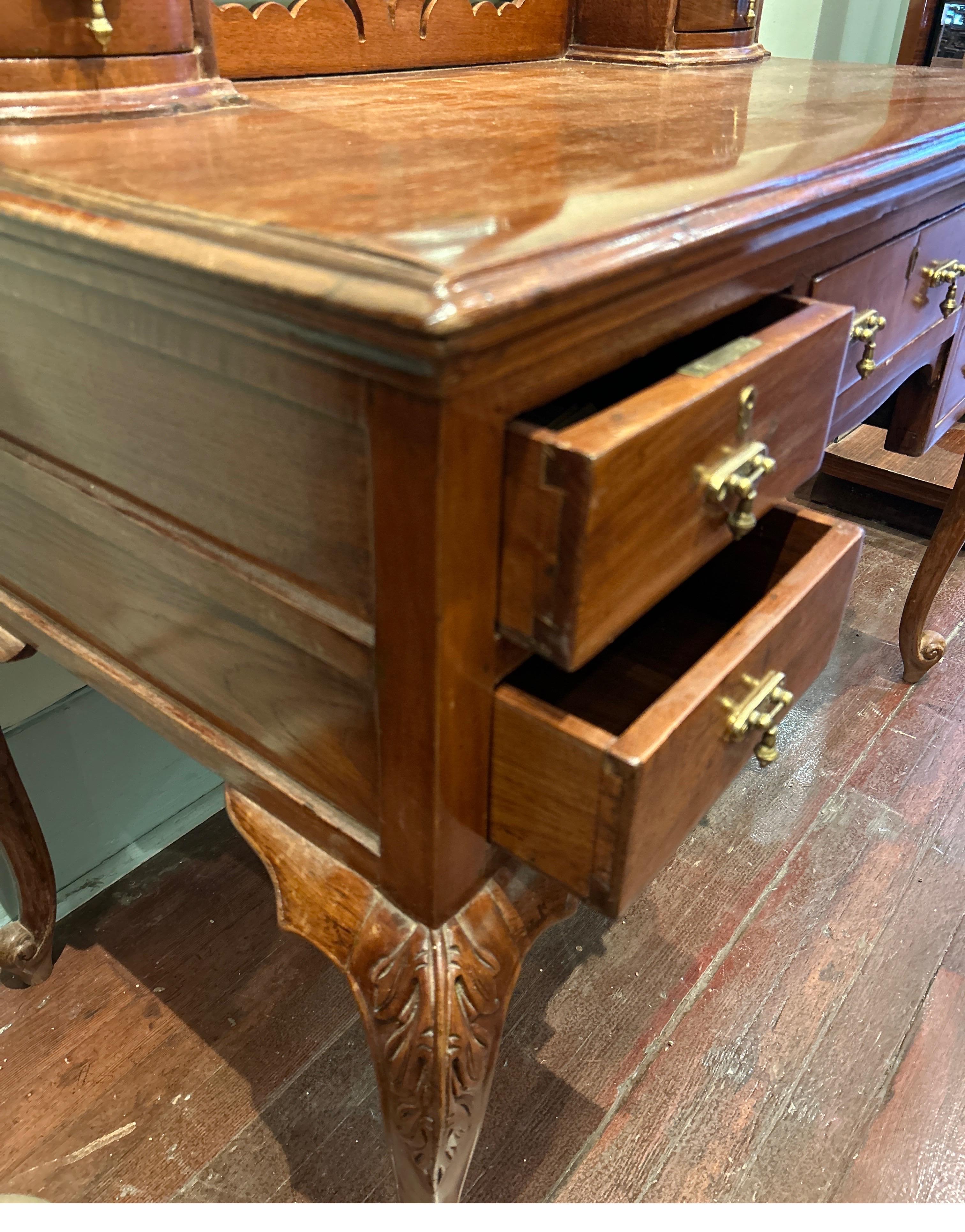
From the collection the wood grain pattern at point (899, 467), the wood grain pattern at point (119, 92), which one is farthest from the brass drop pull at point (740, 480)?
the wood grain pattern at point (899, 467)

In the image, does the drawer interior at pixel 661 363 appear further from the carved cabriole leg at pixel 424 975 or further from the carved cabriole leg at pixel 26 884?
the carved cabriole leg at pixel 26 884

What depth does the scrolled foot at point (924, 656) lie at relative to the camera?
1.30m

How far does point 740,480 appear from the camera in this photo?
434 millimetres

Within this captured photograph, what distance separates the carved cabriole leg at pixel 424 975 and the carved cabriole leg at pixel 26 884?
1.34 ft

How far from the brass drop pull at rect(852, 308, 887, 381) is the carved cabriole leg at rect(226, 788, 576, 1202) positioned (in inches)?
17.4

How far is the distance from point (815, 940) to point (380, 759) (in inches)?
28.2

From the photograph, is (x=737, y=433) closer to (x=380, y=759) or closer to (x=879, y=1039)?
(x=380, y=759)

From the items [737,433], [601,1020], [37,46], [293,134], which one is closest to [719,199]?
[737,433]

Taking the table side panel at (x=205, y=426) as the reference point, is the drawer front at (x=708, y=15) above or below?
above

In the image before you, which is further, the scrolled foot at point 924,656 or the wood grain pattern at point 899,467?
the wood grain pattern at point 899,467

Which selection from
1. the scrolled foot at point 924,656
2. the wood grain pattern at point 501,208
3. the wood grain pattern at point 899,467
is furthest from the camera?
the wood grain pattern at point 899,467

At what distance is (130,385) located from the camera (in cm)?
43

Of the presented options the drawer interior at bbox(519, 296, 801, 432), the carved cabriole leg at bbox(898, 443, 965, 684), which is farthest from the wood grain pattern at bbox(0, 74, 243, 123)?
the carved cabriole leg at bbox(898, 443, 965, 684)

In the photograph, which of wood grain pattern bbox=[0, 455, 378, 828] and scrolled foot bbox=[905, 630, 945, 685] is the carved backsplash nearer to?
wood grain pattern bbox=[0, 455, 378, 828]
